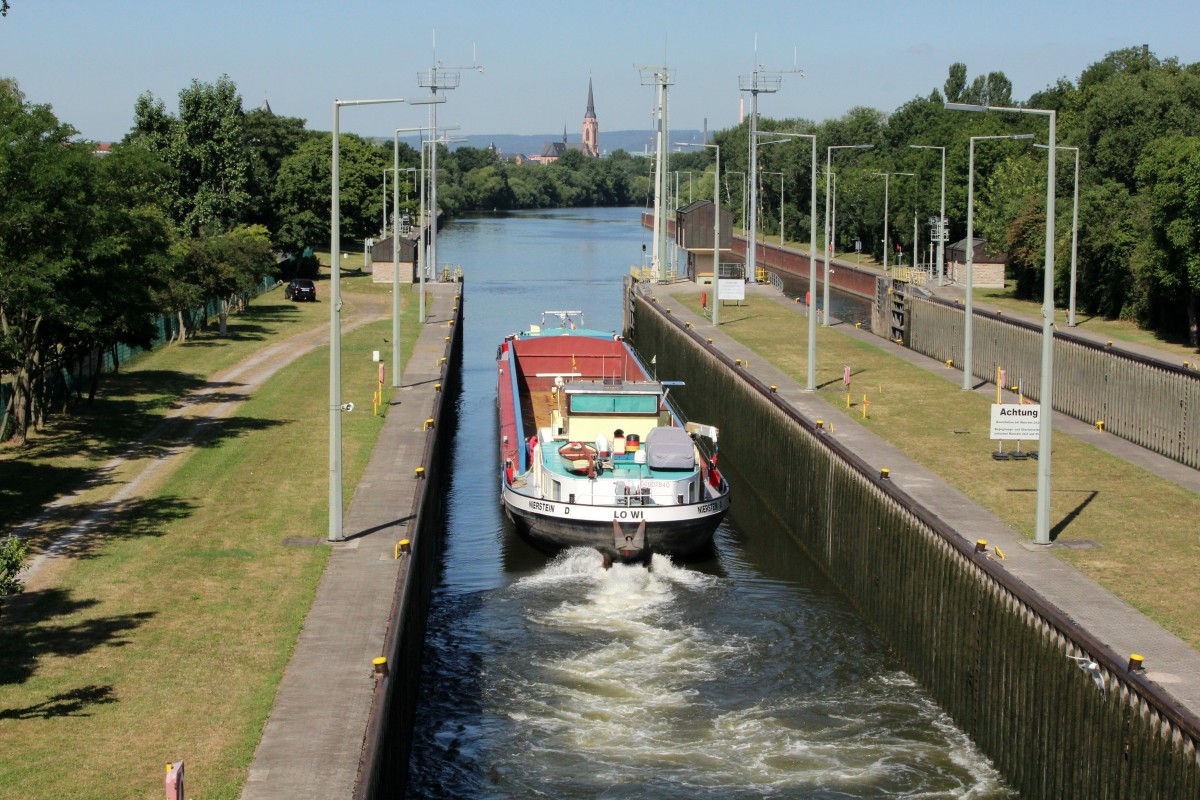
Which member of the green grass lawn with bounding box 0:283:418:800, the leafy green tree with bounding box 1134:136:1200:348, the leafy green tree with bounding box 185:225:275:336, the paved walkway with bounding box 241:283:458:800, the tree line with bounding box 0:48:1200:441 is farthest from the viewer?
the leafy green tree with bounding box 185:225:275:336

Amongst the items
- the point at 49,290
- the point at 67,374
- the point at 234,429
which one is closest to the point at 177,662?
the point at 49,290

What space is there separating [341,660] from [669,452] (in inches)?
580

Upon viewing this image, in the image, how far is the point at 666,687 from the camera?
25.9 m

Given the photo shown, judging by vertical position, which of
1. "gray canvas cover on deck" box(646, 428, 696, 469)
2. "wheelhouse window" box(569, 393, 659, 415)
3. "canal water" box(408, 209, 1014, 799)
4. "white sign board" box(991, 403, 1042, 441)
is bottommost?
"canal water" box(408, 209, 1014, 799)

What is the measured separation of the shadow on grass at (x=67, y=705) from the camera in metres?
18.5

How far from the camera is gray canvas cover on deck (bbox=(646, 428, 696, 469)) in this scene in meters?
34.2

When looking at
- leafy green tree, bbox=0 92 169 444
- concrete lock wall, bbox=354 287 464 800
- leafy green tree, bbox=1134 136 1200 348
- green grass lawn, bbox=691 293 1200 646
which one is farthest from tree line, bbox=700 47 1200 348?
leafy green tree, bbox=0 92 169 444

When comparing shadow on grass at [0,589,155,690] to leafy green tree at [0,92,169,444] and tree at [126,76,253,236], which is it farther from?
tree at [126,76,253,236]

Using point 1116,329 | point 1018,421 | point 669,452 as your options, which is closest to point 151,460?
point 669,452

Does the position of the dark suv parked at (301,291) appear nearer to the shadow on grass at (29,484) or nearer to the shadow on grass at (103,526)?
the shadow on grass at (29,484)

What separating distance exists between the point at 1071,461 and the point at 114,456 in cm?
2346

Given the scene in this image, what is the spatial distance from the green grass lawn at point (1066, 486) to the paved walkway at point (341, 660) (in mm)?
11907

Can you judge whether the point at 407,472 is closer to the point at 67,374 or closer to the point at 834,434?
the point at 834,434

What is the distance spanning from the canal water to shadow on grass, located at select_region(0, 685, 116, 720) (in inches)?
211
